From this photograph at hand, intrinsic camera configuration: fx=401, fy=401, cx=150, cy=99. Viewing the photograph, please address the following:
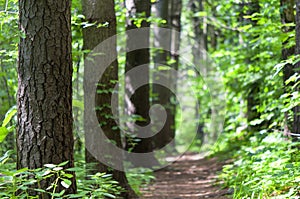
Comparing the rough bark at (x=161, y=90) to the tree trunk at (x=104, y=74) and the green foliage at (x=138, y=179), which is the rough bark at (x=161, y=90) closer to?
the green foliage at (x=138, y=179)

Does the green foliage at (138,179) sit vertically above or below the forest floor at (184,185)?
above

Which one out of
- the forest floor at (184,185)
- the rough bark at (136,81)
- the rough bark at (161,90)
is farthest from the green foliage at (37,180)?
the rough bark at (161,90)

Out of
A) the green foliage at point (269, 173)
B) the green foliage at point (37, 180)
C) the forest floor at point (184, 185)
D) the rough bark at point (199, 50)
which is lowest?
the forest floor at point (184, 185)

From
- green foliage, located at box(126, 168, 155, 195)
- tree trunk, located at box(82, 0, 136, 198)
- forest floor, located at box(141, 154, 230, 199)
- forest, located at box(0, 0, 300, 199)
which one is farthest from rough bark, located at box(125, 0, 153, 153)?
tree trunk, located at box(82, 0, 136, 198)

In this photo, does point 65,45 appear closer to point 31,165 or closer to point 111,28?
point 31,165

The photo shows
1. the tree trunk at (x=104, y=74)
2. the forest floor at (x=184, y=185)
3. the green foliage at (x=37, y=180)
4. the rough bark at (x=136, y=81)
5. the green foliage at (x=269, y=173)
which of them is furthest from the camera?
the rough bark at (x=136, y=81)

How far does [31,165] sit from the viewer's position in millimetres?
3975

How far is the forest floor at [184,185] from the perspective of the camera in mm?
7234

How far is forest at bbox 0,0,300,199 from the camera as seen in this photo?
399cm

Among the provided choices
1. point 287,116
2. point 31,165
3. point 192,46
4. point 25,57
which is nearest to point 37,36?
point 25,57

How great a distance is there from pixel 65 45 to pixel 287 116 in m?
4.96

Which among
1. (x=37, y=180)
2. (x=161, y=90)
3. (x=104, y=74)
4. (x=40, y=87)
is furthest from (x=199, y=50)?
(x=37, y=180)

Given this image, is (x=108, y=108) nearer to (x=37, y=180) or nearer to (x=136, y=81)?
(x=37, y=180)

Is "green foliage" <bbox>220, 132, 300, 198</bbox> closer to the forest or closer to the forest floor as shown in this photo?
the forest
